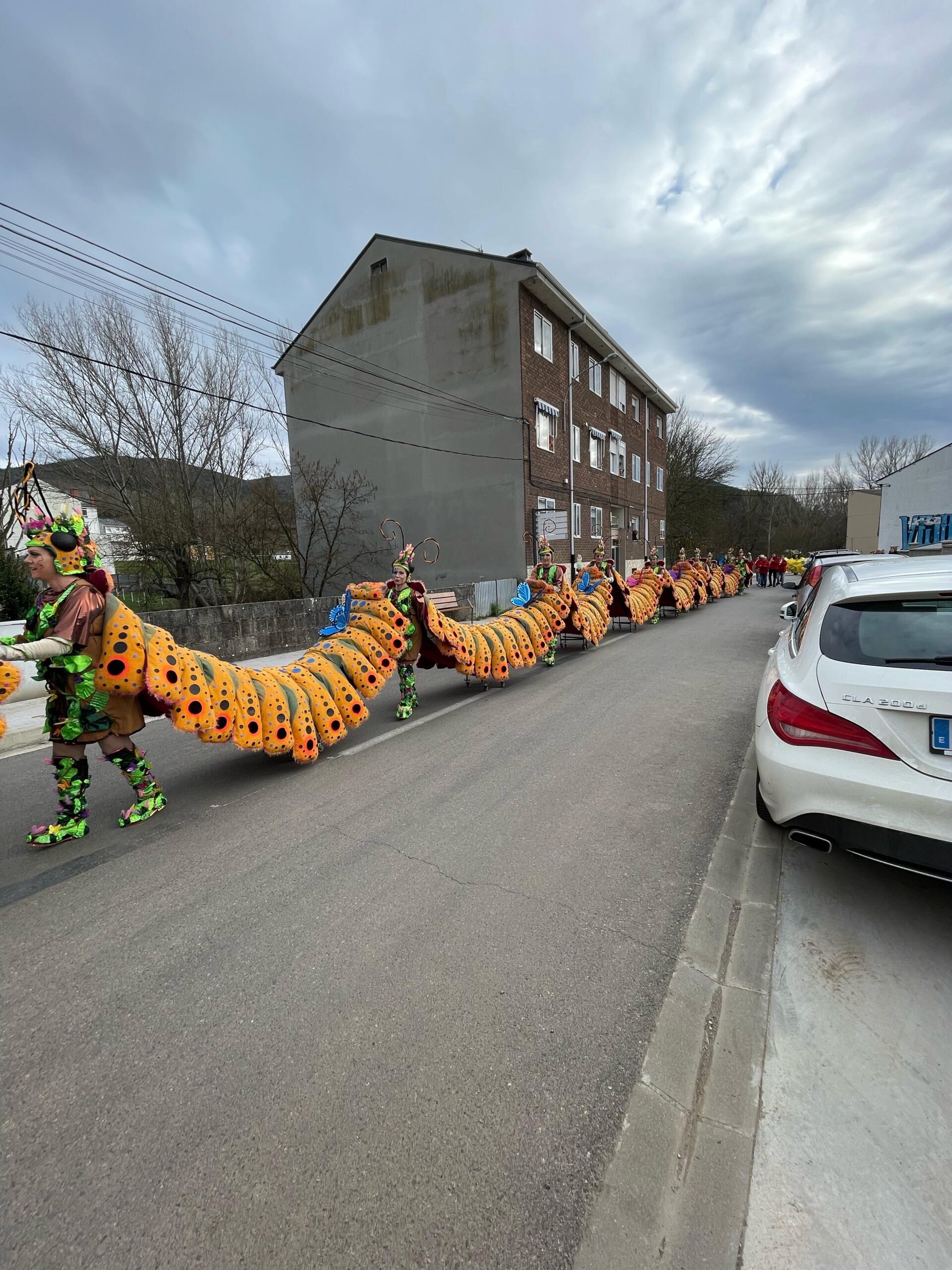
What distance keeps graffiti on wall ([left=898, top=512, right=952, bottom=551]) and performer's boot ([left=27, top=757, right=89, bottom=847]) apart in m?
25.6

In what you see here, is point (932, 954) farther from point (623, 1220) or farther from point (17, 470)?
point (17, 470)

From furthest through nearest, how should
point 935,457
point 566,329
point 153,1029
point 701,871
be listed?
point 935,457, point 566,329, point 701,871, point 153,1029

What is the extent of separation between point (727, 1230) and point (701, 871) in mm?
1883

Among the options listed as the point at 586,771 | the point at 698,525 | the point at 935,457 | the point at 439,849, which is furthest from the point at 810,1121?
the point at 698,525

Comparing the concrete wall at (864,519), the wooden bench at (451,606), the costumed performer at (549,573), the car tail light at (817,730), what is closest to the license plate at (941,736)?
the car tail light at (817,730)

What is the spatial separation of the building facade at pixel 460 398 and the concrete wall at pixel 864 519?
1090 inches

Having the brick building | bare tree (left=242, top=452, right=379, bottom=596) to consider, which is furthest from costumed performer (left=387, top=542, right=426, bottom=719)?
the brick building

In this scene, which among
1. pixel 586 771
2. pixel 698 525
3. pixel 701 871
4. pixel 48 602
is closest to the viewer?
pixel 701 871

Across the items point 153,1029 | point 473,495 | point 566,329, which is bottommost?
point 153,1029

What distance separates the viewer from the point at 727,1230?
4.89ft

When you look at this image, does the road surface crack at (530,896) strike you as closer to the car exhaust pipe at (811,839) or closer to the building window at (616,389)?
the car exhaust pipe at (811,839)

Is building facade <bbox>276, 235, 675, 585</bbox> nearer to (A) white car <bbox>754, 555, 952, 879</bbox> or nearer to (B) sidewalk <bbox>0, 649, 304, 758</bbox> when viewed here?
(B) sidewalk <bbox>0, 649, 304, 758</bbox>

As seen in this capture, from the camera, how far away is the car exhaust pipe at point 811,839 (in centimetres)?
260

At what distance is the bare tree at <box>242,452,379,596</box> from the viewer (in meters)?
17.0
